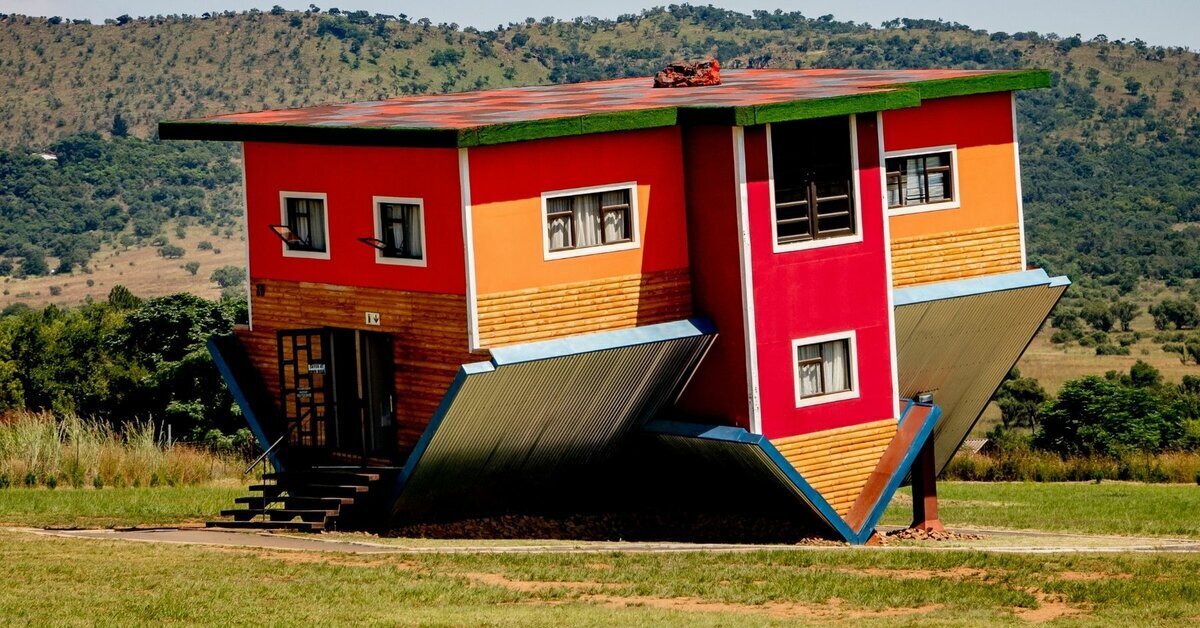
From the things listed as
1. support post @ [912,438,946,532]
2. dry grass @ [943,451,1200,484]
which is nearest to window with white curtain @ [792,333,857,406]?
support post @ [912,438,946,532]

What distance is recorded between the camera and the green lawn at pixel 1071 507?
33.1m

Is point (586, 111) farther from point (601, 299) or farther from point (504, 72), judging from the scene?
point (504, 72)

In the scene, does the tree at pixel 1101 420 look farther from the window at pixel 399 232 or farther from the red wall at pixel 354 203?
the window at pixel 399 232

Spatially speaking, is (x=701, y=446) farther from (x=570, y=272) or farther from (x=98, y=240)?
(x=98, y=240)

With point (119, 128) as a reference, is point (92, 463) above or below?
below


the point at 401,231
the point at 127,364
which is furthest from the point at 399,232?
the point at 127,364

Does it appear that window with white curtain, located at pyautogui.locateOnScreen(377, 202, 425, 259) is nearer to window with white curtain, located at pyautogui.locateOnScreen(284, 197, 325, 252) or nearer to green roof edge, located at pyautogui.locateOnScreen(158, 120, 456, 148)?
green roof edge, located at pyautogui.locateOnScreen(158, 120, 456, 148)

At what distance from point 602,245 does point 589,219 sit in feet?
1.37

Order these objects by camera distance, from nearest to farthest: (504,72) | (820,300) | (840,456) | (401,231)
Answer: (401,231), (820,300), (840,456), (504,72)

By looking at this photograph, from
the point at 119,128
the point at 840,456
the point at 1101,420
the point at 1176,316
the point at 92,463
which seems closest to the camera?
the point at 840,456

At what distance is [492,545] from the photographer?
89.4ft

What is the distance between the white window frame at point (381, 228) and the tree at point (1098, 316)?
73.4 metres

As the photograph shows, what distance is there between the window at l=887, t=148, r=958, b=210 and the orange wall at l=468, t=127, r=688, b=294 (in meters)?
4.04

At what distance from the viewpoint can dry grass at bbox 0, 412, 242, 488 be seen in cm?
3591
